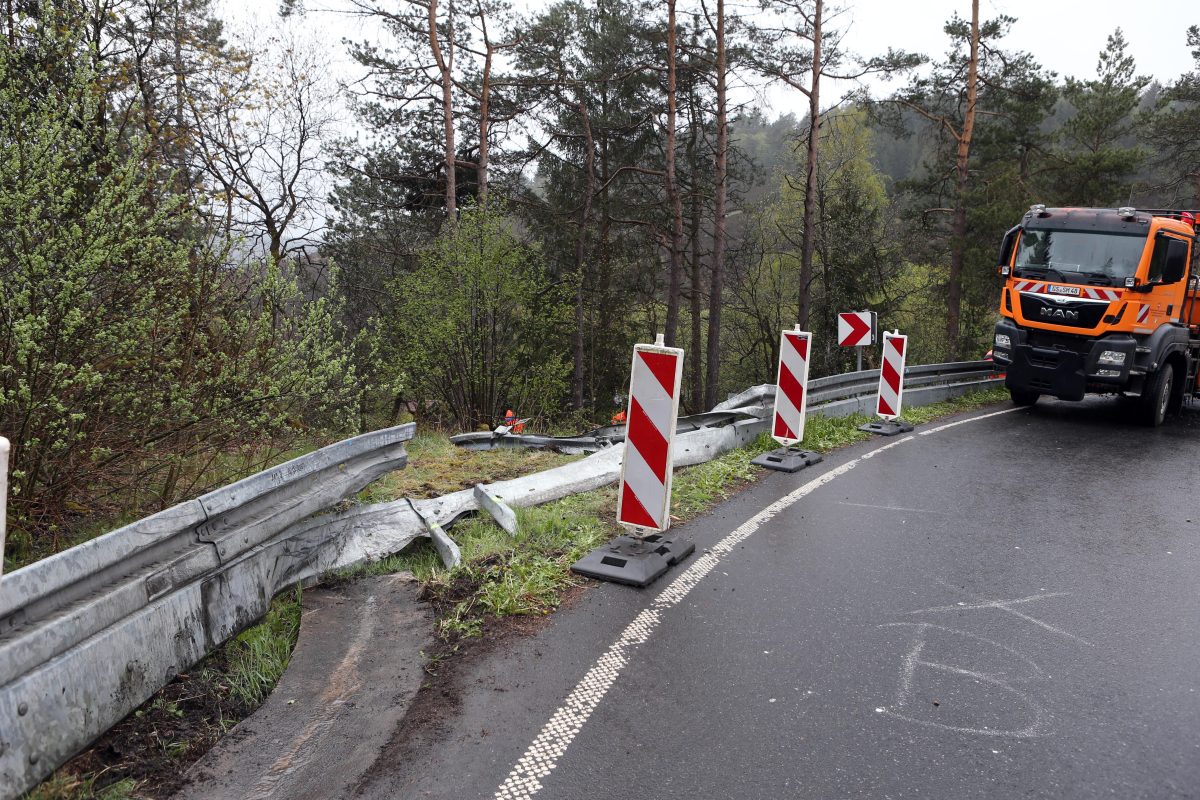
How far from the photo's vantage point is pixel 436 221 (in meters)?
22.4

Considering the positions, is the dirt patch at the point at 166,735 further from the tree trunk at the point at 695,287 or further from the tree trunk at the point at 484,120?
the tree trunk at the point at 695,287

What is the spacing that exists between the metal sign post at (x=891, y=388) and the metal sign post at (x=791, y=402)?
234cm

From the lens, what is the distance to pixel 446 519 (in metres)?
5.14

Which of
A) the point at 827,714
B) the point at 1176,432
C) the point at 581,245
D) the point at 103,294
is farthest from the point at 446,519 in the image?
the point at 581,245

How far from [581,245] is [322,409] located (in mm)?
16591

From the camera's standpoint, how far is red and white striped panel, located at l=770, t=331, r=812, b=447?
316 inches

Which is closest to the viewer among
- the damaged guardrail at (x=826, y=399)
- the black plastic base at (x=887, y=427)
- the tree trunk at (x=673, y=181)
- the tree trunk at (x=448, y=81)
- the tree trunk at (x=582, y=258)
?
the damaged guardrail at (x=826, y=399)

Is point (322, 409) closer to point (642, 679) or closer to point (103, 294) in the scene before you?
point (103, 294)

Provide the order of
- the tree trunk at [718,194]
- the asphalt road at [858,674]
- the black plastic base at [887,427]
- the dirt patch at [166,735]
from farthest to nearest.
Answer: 1. the tree trunk at [718,194]
2. the black plastic base at [887,427]
3. the asphalt road at [858,674]
4. the dirt patch at [166,735]

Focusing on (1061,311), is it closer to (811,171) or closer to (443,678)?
(811,171)

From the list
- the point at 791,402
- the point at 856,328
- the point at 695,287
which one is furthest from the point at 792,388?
the point at 695,287

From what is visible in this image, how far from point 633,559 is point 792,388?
4.01 meters

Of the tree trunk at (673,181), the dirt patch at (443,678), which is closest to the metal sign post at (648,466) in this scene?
the dirt patch at (443,678)

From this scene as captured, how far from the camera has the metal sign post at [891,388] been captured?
1016cm
